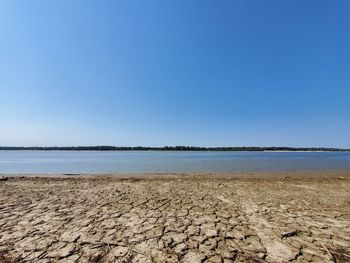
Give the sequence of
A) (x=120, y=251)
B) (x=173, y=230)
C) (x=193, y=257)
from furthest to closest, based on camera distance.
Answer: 1. (x=173, y=230)
2. (x=120, y=251)
3. (x=193, y=257)

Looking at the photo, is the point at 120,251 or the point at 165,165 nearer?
the point at 120,251

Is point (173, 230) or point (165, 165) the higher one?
point (173, 230)

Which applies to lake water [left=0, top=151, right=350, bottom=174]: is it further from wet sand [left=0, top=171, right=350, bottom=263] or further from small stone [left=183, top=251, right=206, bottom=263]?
small stone [left=183, top=251, right=206, bottom=263]

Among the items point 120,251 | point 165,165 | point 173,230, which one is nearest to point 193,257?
point 173,230

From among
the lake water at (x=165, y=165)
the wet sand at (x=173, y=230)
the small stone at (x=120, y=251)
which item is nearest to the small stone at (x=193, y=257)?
the wet sand at (x=173, y=230)

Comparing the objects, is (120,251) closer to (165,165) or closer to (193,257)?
(193,257)

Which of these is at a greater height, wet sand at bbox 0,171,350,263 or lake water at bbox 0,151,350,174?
wet sand at bbox 0,171,350,263

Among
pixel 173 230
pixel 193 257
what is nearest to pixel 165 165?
pixel 173 230

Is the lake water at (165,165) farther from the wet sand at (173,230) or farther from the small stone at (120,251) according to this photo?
the small stone at (120,251)

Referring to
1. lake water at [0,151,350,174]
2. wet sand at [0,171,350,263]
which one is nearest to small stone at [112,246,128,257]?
wet sand at [0,171,350,263]

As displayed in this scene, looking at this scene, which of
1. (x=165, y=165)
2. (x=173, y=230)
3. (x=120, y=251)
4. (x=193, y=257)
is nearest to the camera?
(x=193, y=257)

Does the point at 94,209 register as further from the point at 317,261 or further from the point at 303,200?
the point at 303,200

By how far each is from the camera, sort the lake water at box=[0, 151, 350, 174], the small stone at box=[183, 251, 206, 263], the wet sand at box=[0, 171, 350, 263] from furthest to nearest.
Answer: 1. the lake water at box=[0, 151, 350, 174]
2. the wet sand at box=[0, 171, 350, 263]
3. the small stone at box=[183, 251, 206, 263]

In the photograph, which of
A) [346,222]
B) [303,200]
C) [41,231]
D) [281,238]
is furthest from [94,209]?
[303,200]
